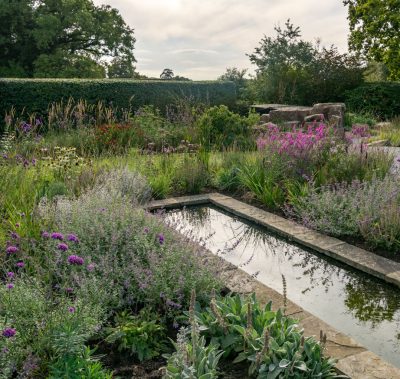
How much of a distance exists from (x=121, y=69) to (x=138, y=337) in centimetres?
2513

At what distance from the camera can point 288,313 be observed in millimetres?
2846

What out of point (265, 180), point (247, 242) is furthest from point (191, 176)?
point (247, 242)

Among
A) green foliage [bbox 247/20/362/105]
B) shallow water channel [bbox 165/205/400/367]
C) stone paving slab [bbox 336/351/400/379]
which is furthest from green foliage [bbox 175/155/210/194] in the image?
green foliage [bbox 247/20/362/105]

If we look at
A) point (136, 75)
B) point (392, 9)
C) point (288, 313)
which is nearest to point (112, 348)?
point (288, 313)

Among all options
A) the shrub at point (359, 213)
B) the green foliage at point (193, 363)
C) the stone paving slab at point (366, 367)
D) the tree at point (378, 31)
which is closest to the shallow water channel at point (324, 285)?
the stone paving slab at point (366, 367)

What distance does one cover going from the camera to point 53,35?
21875 millimetres

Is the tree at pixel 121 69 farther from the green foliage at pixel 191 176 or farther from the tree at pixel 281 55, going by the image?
the green foliage at pixel 191 176

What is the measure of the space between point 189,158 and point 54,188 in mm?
2303

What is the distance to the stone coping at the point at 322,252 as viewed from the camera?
2.34 meters

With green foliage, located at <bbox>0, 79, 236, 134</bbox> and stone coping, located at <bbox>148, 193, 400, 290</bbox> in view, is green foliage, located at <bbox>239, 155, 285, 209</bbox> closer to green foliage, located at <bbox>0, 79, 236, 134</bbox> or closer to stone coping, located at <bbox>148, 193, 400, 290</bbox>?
stone coping, located at <bbox>148, 193, 400, 290</bbox>

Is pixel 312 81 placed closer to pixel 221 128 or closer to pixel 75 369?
pixel 221 128

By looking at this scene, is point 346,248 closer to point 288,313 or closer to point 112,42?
point 288,313

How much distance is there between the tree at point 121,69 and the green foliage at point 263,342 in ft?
80.2

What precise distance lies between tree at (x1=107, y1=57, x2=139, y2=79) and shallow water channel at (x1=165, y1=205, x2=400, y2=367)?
73.0ft
